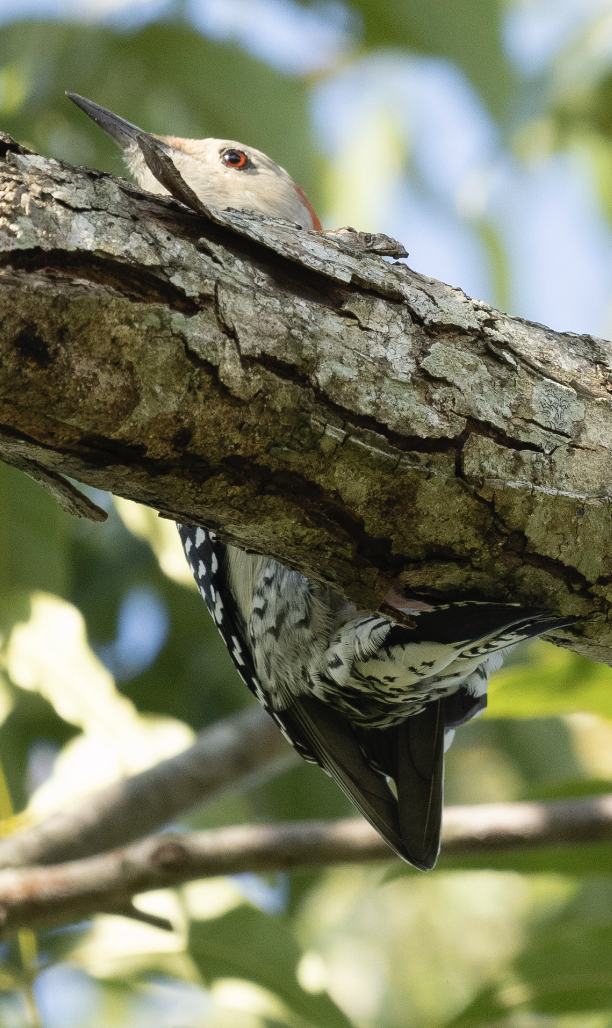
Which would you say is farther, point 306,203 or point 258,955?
point 306,203

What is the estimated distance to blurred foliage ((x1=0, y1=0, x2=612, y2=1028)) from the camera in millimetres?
3346

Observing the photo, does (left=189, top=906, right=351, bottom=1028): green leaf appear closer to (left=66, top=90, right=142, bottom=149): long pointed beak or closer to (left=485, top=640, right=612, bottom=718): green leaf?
(left=485, top=640, right=612, bottom=718): green leaf

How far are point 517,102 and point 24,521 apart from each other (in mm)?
2710

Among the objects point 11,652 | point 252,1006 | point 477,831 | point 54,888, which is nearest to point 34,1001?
point 54,888

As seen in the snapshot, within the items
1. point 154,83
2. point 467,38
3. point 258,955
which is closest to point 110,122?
point 154,83

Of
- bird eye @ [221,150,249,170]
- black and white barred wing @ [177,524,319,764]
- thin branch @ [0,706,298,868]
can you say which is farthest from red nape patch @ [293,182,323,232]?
thin branch @ [0,706,298,868]

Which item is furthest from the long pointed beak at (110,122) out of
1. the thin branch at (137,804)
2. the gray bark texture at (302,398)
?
the thin branch at (137,804)

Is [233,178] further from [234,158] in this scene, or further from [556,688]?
[556,688]

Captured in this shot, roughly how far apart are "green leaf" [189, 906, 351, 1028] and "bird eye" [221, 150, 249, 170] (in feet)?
12.2

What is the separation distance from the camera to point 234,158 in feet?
17.8

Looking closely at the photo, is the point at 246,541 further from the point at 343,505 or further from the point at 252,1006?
the point at 252,1006

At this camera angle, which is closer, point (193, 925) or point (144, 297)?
point (144, 297)

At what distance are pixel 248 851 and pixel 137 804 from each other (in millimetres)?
656

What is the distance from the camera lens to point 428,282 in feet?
7.23
